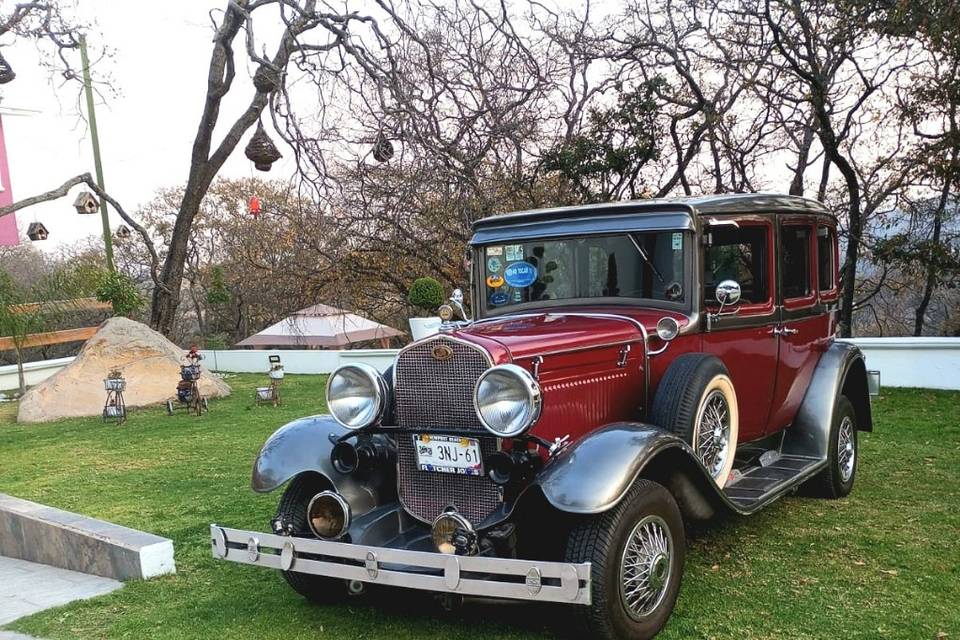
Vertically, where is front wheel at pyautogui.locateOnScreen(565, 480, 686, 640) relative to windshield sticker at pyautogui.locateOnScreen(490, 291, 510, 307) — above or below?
below

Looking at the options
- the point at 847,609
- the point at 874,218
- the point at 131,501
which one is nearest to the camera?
the point at 847,609

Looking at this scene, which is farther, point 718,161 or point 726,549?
point 718,161

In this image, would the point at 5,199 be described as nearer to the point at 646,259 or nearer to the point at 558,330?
the point at 646,259

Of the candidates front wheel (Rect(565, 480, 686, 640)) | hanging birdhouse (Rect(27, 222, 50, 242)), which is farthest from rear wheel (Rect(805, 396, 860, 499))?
hanging birdhouse (Rect(27, 222, 50, 242))

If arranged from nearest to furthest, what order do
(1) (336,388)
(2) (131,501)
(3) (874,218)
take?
(1) (336,388), (2) (131,501), (3) (874,218)

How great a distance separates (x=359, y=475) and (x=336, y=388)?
488 mm

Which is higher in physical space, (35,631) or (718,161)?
(718,161)

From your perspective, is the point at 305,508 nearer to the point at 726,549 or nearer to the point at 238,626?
the point at 238,626

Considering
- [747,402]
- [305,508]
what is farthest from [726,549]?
[305,508]

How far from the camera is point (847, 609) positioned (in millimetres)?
3701

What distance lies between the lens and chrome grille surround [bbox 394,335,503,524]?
369 cm

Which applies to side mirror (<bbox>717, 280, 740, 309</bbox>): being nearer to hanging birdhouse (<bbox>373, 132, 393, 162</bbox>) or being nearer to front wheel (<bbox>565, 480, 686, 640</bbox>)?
front wheel (<bbox>565, 480, 686, 640</bbox>)

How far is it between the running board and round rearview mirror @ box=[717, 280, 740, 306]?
3.49 ft

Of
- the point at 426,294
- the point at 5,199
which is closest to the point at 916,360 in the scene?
the point at 426,294
